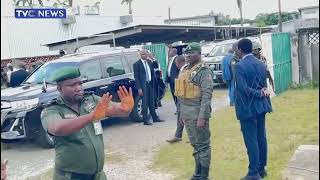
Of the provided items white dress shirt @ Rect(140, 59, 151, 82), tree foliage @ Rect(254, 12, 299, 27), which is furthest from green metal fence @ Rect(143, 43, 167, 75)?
tree foliage @ Rect(254, 12, 299, 27)

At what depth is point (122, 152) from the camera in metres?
8.30

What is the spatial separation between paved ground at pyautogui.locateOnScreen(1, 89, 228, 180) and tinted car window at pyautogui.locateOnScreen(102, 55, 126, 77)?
1206 mm

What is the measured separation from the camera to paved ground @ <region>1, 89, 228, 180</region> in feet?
23.1

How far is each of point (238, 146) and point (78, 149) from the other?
444cm

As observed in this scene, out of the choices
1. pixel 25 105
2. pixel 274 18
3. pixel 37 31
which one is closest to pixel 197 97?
pixel 25 105

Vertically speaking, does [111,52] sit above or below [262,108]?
above

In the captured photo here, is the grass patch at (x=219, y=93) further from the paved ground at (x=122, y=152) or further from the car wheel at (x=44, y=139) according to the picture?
the car wheel at (x=44, y=139)

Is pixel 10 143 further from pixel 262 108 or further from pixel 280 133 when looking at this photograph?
pixel 262 108

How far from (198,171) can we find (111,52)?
5400mm

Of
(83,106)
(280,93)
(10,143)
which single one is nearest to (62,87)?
(83,106)

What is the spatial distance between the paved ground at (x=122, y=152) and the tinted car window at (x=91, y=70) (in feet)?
3.96

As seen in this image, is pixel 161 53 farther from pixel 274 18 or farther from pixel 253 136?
pixel 274 18

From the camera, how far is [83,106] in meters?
3.82

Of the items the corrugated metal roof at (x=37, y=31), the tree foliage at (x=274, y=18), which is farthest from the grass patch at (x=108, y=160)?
the tree foliage at (x=274, y=18)
